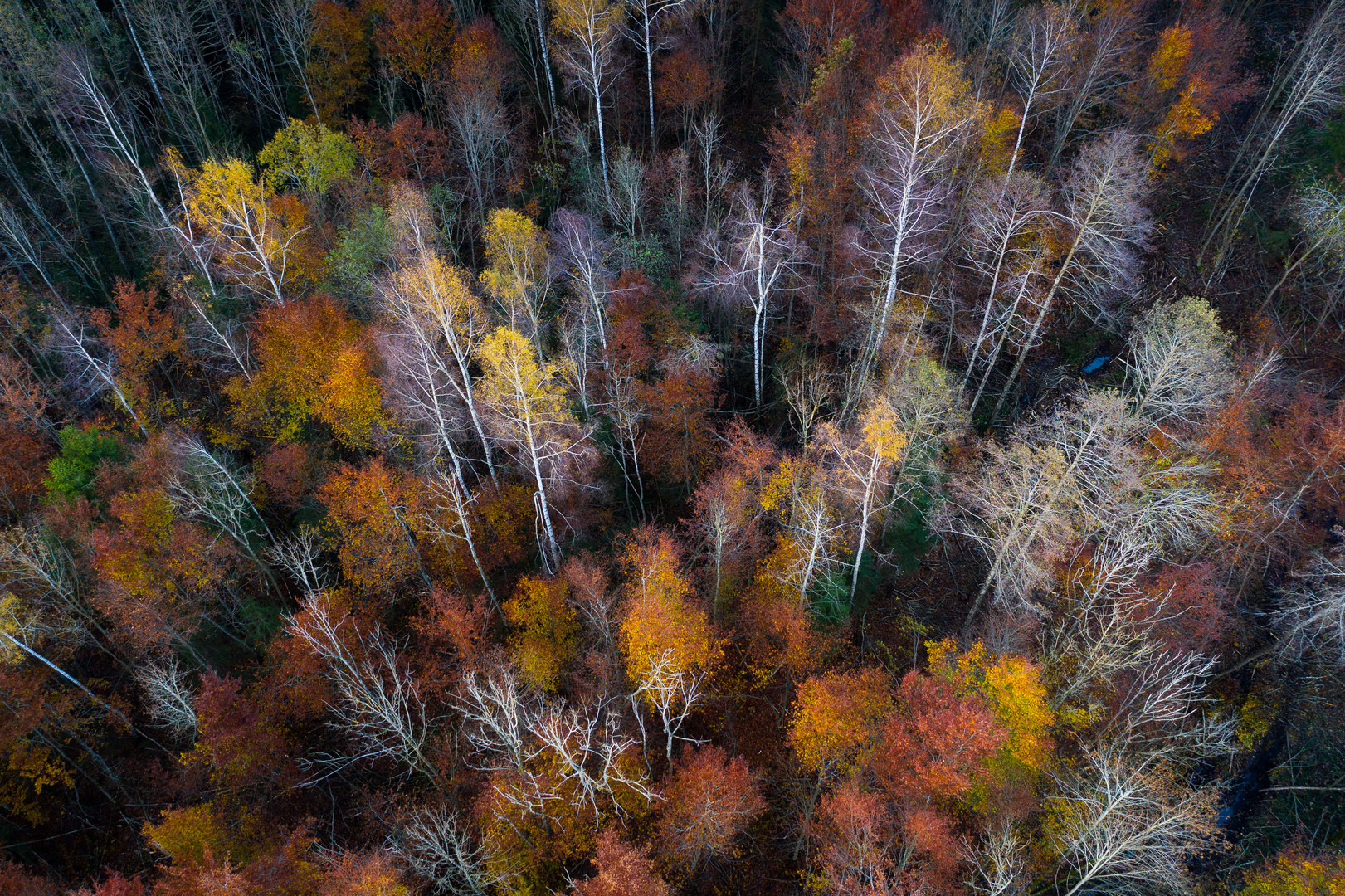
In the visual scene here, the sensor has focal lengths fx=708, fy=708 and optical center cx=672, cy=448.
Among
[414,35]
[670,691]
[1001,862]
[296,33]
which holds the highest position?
[296,33]

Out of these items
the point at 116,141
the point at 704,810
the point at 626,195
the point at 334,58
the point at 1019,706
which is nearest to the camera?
the point at 1019,706

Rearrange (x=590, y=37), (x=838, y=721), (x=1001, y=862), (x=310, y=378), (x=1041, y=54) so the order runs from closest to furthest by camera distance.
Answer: (x=1001, y=862), (x=838, y=721), (x=1041, y=54), (x=310, y=378), (x=590, y=37)

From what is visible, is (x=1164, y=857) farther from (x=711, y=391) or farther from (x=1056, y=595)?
(x=711, y=391)

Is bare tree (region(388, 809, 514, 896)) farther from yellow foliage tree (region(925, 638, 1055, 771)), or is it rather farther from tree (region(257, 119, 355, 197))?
tree (region(257, 119, 355, 197))

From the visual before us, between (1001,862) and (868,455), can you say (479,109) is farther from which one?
(1001,862)

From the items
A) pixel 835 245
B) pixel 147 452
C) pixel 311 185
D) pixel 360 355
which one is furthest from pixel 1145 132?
pixel 147 452

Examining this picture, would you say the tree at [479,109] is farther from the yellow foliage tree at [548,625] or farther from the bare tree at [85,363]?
the yellow foliage tree at [548,625]

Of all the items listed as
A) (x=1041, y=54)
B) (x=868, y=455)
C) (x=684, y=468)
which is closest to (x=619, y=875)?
(x=868, y=455)

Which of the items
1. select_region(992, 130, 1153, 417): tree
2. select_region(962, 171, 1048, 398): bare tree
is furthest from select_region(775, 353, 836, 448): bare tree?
select_region(992, 130, 1153, 417): tree
